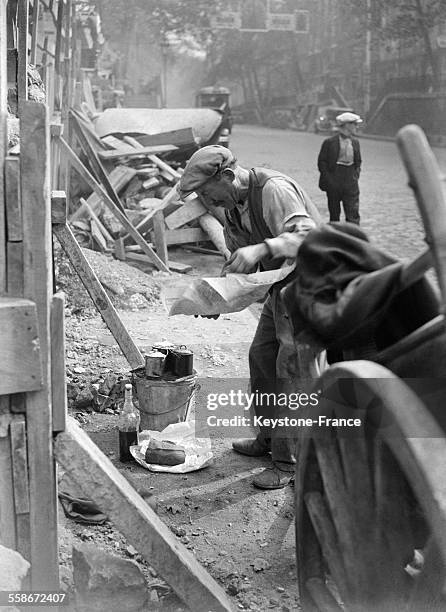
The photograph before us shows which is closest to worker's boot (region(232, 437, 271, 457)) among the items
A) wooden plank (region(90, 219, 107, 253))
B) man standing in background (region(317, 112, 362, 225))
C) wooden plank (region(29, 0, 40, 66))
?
wooden plank (region(29, 0, 40, 66))

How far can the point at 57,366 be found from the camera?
3.12 meters

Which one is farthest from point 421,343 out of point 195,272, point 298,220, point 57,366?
point 195,272

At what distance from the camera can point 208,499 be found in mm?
4828

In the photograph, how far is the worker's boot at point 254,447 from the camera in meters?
5.40

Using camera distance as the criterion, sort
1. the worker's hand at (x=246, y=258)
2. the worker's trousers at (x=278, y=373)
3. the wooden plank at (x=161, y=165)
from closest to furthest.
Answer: the worker's hand at (x=246, y=258) → the worker's trousers at (x=278, y=373) → the wooden plank at (x=161, y=165)

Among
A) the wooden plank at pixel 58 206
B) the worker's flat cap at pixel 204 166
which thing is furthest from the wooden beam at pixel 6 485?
the worker's flat cap at pixel 204 166

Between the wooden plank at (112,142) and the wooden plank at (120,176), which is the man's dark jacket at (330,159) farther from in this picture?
the wooden plank at (112,142)

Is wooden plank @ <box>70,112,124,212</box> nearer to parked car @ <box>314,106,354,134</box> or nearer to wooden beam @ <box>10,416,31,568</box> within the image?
wooden beam @ <box>10,416,31,568</box>

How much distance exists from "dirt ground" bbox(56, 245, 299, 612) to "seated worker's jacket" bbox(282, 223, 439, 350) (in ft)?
5.67

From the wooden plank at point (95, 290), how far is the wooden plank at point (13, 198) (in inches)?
105

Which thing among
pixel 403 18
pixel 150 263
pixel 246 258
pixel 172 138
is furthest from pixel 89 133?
pixel 403 18

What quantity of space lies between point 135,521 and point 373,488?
116 centimetres

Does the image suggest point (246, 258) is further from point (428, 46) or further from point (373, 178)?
point (428, 46)

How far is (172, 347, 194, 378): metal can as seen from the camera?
555cm
